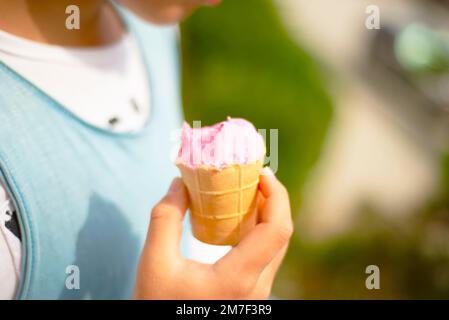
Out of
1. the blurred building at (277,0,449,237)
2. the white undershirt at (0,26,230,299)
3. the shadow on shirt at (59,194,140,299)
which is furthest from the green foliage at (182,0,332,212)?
the shadow on shirt at (59,194,140,299)

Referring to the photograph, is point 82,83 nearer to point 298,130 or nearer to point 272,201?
point 272,201

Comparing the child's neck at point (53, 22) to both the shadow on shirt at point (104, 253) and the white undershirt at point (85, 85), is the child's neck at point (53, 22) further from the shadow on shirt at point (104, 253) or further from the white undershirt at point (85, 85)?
the shadow on shirt at point (104, 253)

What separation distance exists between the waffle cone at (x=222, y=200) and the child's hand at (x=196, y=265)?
4cm

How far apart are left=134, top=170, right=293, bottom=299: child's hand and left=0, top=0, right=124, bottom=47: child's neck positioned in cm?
27

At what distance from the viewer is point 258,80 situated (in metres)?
1.62

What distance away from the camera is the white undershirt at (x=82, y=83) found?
55 centimetres

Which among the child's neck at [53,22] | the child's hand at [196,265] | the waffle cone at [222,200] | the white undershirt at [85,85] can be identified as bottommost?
the child's hand at [196,265]

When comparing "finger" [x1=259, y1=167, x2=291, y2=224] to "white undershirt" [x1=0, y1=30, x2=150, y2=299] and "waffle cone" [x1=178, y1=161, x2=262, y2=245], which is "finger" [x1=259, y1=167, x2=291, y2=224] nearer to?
"waffle cone" [x1=178, y1=161, x2=262, y2=245]

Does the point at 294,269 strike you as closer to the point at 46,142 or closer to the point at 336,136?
the point at 336,136

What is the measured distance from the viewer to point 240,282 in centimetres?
54

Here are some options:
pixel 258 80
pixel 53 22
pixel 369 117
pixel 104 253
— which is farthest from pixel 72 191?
pixel 369 117

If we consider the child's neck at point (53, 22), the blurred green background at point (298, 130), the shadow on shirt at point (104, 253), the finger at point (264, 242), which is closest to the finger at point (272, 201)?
the finger at point (264, 242)

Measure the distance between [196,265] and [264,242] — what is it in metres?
0.08

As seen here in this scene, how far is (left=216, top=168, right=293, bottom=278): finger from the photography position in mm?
539
